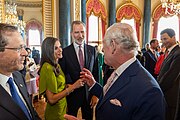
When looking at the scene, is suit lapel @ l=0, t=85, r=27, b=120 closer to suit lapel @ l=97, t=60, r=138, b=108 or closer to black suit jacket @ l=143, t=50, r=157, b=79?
suit lapel @ l=97, t=60, r=138, b=108

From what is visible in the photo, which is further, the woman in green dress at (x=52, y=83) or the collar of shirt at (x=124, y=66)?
the woman in green dress at (x=52, y=83)

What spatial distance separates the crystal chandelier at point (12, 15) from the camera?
4.80 meters

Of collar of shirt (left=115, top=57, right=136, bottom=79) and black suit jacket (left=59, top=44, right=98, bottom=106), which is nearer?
collar of shirt (left=115, top=57, right=136, bottom=79)

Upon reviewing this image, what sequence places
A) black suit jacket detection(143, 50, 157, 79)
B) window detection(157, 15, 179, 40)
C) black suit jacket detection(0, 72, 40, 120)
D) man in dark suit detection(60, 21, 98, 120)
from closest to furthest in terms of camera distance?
black suit jacket detection(0, 72, 40, 120) → man in dark suit detection(60, 21, 98, 120) → black suit jacket detection(143, 50, 157, 79) → window detection(157, 15, 179, 40)

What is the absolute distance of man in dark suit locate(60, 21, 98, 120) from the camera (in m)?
2.47

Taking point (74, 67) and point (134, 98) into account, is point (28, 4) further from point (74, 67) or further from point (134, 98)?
point (134, 98)

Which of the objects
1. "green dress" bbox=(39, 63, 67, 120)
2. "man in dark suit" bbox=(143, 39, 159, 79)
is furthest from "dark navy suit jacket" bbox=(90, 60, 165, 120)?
"man in dark suit" bbox=(143, 39, 159, 79)

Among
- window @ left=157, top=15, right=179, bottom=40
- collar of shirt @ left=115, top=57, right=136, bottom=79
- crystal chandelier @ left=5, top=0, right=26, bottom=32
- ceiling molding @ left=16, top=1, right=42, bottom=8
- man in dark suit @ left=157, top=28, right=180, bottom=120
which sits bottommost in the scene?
man in dark suit @ left=157, top=28, right=180, bottom=120

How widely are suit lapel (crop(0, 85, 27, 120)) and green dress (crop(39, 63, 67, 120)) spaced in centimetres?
77

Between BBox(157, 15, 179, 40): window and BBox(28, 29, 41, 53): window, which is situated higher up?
BBox(157, 15, 179, 40): window

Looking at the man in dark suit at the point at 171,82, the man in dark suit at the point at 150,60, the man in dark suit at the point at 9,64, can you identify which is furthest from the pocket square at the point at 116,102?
the man in dark suit at the point at 150,60

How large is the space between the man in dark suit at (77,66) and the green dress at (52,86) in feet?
0.97

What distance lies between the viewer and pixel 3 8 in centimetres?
475

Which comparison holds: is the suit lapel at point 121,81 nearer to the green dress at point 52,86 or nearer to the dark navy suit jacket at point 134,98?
the dark navy suit jacket at point 134,98
